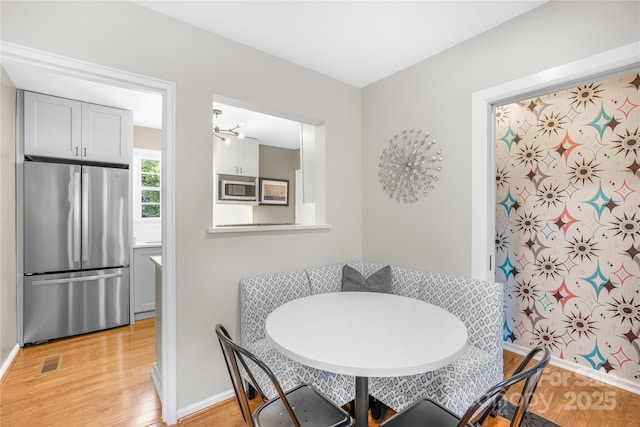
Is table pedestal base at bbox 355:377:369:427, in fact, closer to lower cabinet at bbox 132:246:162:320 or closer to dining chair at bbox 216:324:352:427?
dining chair at bbox 216:324:352:427

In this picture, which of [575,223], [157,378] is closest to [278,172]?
[157,378]

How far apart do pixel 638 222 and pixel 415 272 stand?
1.61 meters

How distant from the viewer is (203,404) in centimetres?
205

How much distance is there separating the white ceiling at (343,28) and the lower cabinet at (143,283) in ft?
6.02

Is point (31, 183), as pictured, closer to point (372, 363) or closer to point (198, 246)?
point (198, 246)

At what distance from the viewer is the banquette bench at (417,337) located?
5.52 ft

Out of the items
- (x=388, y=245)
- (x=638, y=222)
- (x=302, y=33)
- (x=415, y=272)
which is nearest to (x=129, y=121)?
(x=302, y=33)

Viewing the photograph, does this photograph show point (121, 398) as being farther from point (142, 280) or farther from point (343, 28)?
point (343, 28)

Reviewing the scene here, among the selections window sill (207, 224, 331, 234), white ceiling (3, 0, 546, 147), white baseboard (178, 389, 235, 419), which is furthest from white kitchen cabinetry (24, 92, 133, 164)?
white baseboard (178, 389, 235, 419)

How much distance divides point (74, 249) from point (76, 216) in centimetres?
34

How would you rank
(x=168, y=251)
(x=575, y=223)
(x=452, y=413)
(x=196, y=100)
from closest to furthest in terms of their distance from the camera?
(x=452, y=413)
(x=168, y=251)
(x=196, y=100)
(x=575, y=223)

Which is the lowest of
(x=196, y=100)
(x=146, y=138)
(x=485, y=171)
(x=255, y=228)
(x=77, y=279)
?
(x=77, y=279)

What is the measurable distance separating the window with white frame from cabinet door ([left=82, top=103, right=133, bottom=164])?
0.79 metres

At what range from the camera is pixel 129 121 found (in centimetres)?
350
